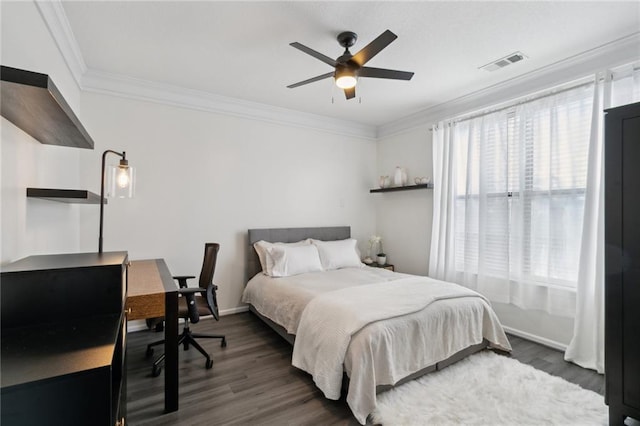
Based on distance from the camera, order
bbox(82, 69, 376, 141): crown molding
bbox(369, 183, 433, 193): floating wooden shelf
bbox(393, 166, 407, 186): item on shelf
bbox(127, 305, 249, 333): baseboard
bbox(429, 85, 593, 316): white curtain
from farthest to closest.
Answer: bbox(393, 166, 407, 186): item on shelf
bbox(369, 183, 433, 193): floating wooden shelf
bbox(127, 305, 249, 333): baseboard
bbox(82, 69, 376, 141): crown molding
bbox(429, 85, 593, 316): white curtain

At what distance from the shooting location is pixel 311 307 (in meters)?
2.50

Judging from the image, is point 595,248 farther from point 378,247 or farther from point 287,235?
point 287,235

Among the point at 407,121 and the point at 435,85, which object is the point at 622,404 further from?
the point at 407,121

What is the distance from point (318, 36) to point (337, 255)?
255 centimetres

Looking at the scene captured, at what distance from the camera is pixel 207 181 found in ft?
12.2

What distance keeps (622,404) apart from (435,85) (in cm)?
313

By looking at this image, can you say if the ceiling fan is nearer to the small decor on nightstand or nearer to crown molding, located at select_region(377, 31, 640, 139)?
crown molding, located at select_region(377, 31, 640, 139)

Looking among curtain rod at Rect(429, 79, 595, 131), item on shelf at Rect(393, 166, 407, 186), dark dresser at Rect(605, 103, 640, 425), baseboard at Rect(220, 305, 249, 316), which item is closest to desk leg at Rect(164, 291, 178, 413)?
baseboard at Rect(220, 305, 249, 316)

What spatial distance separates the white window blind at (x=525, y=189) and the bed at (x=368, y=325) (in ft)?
2.92

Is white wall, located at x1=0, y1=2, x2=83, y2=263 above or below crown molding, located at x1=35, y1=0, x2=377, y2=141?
below

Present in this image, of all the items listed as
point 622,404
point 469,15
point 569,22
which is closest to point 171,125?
point 469,15

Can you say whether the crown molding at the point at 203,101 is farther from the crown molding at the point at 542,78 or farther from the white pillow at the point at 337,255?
the white pillow at the point at 337,255

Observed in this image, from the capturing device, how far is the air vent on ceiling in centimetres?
274

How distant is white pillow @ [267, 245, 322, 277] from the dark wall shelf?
218cm
